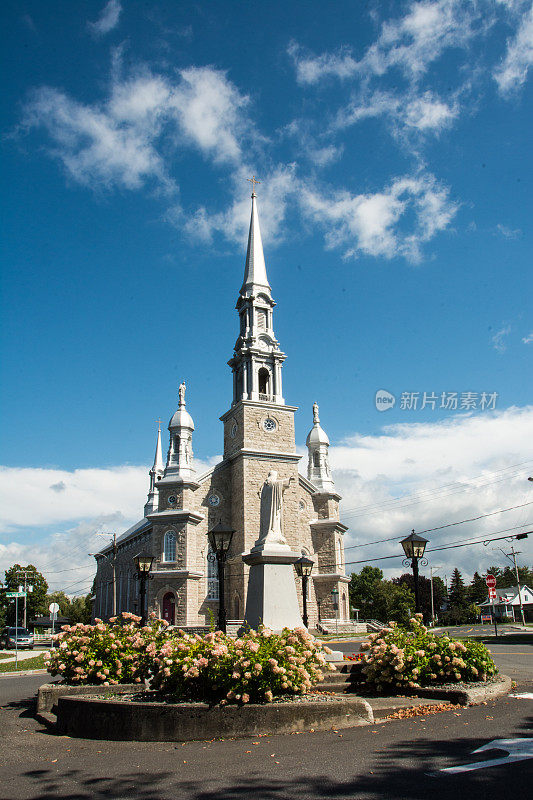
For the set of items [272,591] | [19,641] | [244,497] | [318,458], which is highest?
[318,458]

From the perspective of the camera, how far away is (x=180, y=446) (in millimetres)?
44469

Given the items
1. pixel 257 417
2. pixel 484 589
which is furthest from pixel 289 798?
pixel 484 589

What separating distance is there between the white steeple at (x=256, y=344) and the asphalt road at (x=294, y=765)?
126ft

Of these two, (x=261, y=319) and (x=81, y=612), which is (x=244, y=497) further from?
(x=81, y=612)

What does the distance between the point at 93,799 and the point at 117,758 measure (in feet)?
5.68

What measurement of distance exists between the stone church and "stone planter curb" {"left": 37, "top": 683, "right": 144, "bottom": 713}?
28.4 m

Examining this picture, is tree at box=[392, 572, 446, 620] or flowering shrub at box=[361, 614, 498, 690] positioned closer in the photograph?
flowering shrub at box=[361, 614, 498, 690]

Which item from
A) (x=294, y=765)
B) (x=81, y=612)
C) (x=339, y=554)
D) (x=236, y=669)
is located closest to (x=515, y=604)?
(x=339, y=554)

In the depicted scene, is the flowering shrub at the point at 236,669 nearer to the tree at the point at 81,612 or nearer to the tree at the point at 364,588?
the tree at the point at 364,588

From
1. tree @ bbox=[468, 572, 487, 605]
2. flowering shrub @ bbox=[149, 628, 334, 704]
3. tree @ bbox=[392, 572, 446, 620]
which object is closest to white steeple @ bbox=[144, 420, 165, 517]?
tree @ bbox=[392, 572, 446, 620]

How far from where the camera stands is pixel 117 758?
22.9 feet

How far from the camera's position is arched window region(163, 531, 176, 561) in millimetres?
40844

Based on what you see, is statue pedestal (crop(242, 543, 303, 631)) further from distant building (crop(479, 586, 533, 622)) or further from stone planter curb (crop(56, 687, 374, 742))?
distant building (crop(479, 586, 533, 622))

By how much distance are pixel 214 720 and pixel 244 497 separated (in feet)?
113
